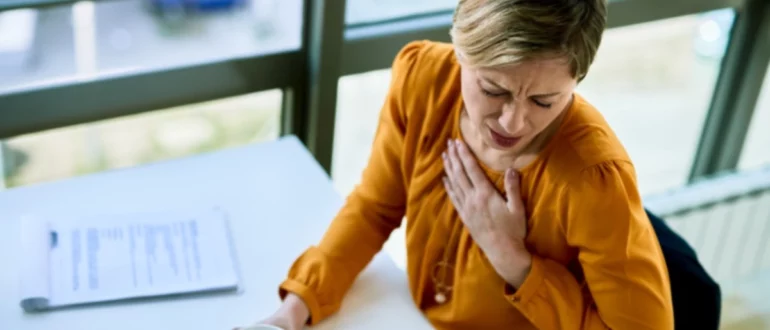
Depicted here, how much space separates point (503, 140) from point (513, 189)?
87 mm

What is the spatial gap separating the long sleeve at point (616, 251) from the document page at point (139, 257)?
49cm

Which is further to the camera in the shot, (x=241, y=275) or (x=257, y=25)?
(x=257, y=25)

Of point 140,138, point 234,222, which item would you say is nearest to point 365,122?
point 140,138

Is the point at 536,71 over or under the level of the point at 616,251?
over

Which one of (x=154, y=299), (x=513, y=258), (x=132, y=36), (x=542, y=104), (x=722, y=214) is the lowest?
(x=722, y=214)

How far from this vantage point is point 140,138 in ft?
5.71

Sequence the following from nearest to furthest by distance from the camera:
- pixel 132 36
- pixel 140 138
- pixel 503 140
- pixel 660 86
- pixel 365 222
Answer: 1. pixel 503 140
2. pixel 365 222
3. pixel 132 36
4. pixel 140 138
5. pixel 660 86

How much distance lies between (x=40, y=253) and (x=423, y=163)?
563mm

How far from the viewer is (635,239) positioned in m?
1.12

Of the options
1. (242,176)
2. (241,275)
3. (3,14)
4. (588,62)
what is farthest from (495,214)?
(3,14)

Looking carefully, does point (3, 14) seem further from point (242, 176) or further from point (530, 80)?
point (530, 80)

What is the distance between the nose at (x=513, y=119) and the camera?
109 cm

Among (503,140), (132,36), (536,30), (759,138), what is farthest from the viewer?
(759,138)

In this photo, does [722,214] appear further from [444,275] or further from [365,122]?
[444,275]
